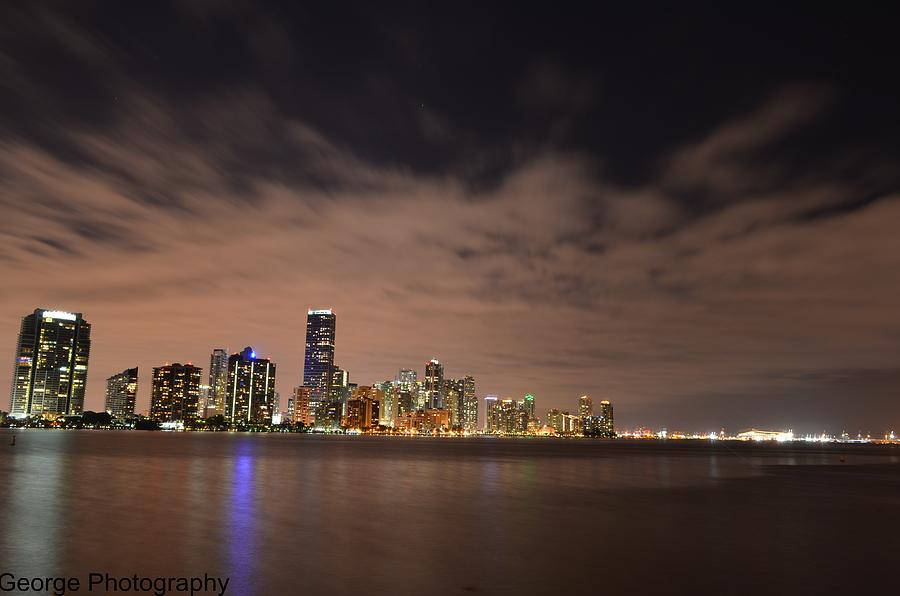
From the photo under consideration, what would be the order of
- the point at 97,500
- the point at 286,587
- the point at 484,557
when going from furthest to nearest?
the point at 97,500 → the point at 484,557 → the point at 286,587

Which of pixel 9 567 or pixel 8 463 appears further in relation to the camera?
pixel 8 463

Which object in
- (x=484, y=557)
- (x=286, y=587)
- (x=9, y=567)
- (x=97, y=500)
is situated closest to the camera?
(x=286, y=587)

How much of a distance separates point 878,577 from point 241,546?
2184cm

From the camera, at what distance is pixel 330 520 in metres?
31.4

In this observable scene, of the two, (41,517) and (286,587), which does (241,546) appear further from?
(41,517)

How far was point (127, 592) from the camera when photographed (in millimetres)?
17250

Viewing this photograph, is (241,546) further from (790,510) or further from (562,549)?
(790,510)

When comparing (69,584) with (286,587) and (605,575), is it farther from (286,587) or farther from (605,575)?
(605,575)

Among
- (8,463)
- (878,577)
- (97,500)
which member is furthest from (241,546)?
(8,463)

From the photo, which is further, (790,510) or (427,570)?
(790,510)

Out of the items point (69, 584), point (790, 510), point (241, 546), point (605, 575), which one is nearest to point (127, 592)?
point (69, 584)

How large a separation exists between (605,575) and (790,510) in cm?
2418

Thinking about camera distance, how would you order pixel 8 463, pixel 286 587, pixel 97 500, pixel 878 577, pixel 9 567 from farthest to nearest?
pixel 8 463
pixel 97 500
pixel 878 577
pixel 9 567
pixel 286 587

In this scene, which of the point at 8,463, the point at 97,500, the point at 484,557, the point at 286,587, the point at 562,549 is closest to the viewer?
the point at 286,587
